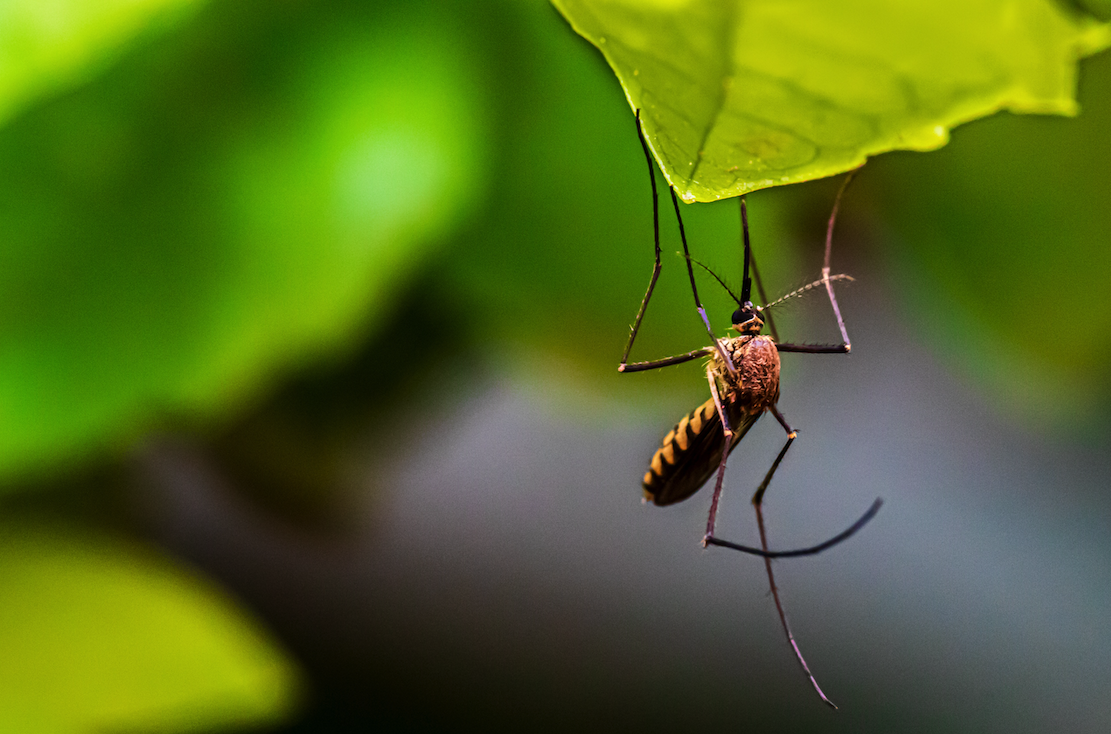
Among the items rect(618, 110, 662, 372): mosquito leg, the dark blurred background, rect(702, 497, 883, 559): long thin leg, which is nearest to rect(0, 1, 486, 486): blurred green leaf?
the dark blurred background

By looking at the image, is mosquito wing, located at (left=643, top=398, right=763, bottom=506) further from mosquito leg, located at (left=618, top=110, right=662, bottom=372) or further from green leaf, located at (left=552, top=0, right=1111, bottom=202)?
green leaf, located at (left=552, top=0, right=1111, bottom=202)

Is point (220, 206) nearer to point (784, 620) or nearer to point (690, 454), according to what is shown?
point (690, 454)

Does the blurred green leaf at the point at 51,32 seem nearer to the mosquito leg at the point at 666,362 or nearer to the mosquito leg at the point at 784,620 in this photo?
the mosquito leg at the point at 666,362

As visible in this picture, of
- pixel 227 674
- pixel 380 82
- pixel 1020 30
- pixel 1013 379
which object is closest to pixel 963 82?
pixel 1020 30

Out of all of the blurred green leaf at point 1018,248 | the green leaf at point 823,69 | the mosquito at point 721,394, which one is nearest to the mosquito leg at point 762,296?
the mosquito at point 721,394

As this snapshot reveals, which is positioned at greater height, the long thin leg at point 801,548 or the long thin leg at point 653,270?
the long thin leg at point 653,270

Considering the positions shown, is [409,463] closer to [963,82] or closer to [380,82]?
[380,82]

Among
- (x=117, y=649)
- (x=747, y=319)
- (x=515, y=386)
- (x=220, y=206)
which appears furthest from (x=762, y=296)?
(x=117, y=649)
